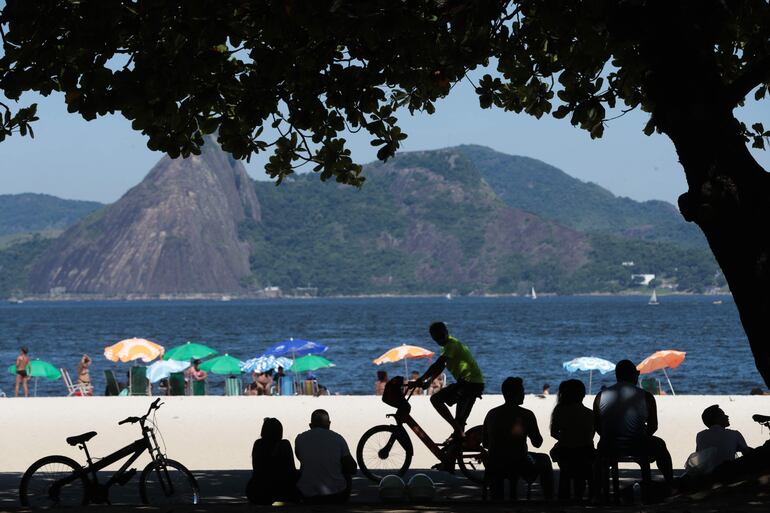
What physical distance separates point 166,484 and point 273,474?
125cm

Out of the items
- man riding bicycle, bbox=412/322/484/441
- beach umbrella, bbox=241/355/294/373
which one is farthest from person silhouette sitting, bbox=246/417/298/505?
beach umbrella, bbox=241/355/294/373

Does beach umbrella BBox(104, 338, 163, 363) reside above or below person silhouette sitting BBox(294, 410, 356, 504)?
above

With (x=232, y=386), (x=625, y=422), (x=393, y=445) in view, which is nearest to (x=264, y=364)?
(x=232, y=386)

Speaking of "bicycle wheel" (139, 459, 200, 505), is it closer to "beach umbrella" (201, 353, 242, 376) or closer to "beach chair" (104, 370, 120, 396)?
"beach chair" (104, 370, 120, 396)

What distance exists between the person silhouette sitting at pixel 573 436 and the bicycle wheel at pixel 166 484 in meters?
2.88

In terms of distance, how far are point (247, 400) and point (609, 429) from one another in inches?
657

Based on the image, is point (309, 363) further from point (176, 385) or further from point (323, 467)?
point (323, 467)

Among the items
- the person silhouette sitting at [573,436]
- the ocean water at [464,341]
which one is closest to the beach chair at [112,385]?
the ocean water at [464,341]

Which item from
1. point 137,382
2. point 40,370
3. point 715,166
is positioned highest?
point 715,166

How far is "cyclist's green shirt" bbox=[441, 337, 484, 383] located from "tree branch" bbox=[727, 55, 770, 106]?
3.95 metres

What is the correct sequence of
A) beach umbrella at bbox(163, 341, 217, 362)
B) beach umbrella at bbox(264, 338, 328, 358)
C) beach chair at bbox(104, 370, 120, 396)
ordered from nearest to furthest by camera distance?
1. beach chair at bbox(104, 370, 120, 396)
2. beach umbrella at bbox(163, 341, 217, 362)
3. beach umbrella at bbox(264, 338, 328, 358)

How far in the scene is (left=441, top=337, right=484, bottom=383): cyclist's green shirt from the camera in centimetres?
1191

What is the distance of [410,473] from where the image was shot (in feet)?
44.2

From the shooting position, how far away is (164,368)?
34750mm
